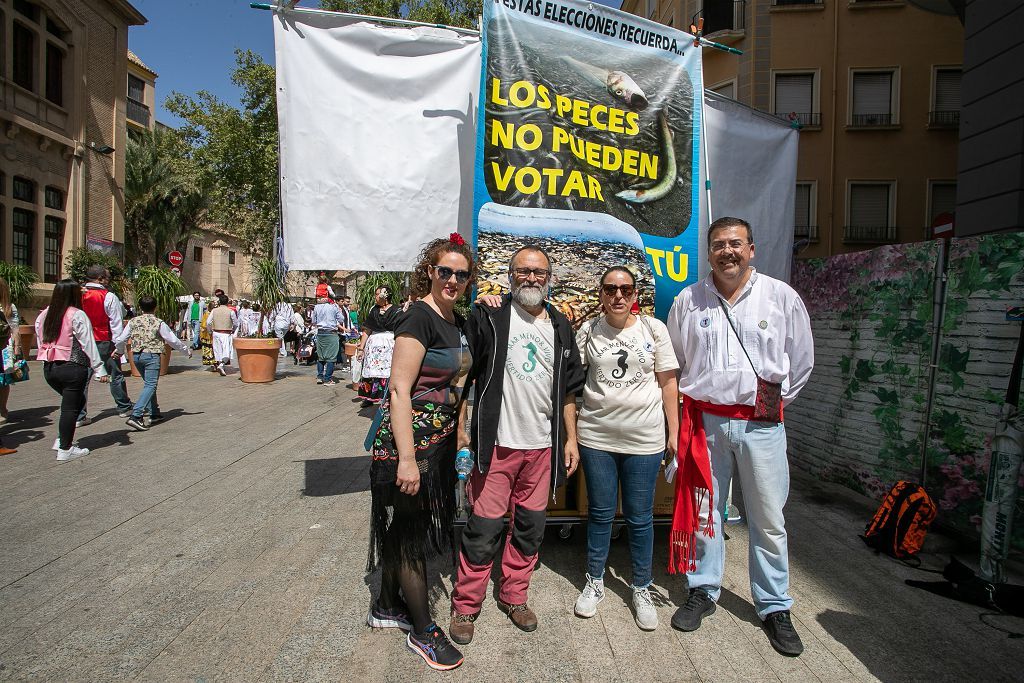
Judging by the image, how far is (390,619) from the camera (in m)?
2.95

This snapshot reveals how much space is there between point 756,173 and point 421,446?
432cm

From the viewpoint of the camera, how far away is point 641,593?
3123 mm

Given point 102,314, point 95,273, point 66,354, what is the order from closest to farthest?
point 66,354 < point 95,273 < point 102,314

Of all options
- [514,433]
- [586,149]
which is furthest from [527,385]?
[586,149]

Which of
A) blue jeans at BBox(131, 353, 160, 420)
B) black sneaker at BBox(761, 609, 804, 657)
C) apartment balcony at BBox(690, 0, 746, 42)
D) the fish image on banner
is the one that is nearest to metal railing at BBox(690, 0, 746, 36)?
apartment balcony at BBox(690, 0, 746, 42)

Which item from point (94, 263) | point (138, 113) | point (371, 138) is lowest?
point (371, 138)

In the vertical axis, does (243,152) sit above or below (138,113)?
below

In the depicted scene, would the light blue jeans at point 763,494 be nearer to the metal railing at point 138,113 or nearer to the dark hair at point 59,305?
the dark hair at point 59,305

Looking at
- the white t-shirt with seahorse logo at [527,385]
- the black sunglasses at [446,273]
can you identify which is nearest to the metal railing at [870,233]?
the white t-shirt with seahorse logo at [527,385]

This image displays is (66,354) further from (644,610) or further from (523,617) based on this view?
(644,610)

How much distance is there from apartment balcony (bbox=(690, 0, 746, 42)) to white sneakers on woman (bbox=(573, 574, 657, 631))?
743 inches

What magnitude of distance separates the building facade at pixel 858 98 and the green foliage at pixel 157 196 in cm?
2543

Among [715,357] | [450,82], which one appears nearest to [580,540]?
[715,357]

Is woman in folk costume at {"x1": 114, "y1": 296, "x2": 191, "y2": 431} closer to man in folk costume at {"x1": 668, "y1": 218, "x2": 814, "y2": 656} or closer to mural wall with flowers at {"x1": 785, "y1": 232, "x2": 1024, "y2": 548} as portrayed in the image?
man in folk costume at {"x1": 668, "y1": 218, "x2": 814, "y2": 656}
